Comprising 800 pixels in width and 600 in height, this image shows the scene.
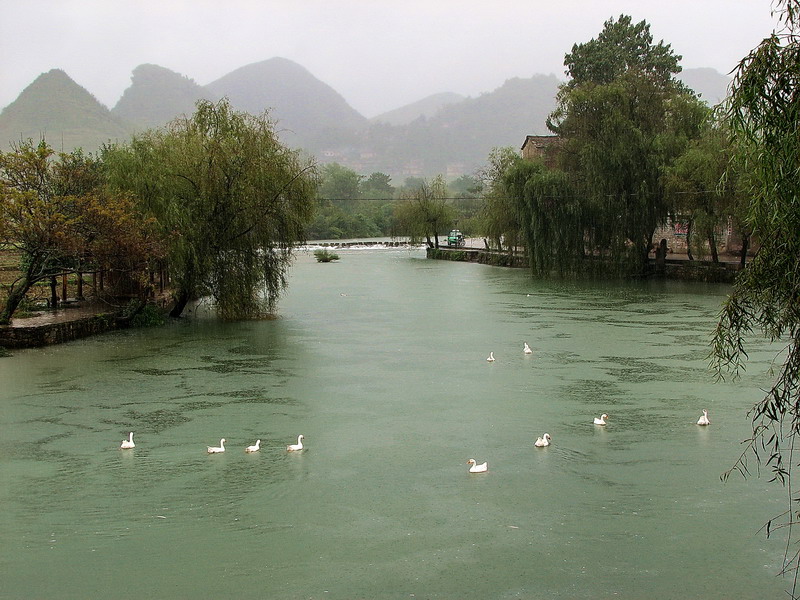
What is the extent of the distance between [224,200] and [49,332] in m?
5.44

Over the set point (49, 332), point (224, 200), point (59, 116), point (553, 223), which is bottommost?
point (49, 332)

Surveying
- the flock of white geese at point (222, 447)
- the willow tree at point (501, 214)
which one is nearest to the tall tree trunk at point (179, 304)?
the flock of white geese at point (222, 447)

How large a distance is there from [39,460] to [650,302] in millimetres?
18985

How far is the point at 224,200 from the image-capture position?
20422mm

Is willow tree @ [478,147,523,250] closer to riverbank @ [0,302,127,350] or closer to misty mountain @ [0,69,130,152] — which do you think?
riverbank @ [0,302,127,350]

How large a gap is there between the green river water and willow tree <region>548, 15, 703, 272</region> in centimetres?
1354

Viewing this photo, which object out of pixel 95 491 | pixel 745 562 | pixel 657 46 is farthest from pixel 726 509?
pixel 657 46

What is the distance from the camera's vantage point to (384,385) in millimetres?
14000

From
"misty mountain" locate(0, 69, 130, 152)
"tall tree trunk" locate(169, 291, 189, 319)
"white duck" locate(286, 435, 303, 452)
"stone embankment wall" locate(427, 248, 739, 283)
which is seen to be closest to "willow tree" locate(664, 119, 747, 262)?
"stone embankment wall" locate(427, 248, 739, 283)

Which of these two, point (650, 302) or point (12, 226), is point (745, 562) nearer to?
point (12, 226)

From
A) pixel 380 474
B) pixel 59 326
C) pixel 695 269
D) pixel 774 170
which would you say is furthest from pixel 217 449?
pixel 695 269

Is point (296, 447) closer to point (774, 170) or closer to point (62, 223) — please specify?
point (774, 170)

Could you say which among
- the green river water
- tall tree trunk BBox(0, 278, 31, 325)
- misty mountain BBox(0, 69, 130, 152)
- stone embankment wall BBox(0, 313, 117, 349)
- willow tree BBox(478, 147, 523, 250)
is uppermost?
misty mountain BBox(0, 69, 130, 152)

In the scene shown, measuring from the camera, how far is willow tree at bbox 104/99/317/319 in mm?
20000
